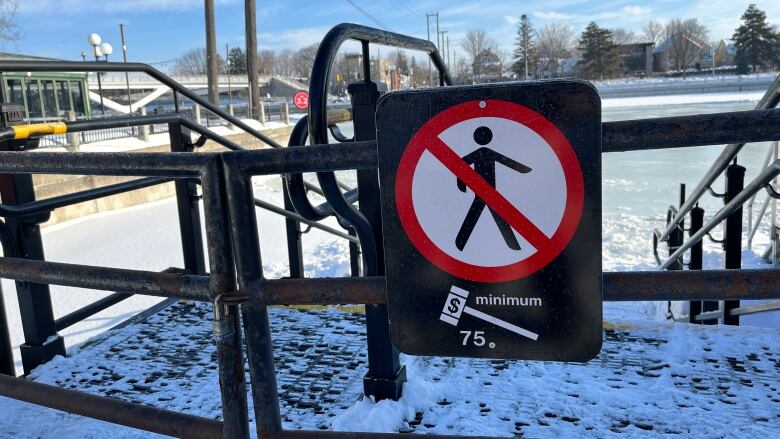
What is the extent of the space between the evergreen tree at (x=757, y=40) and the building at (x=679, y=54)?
12158mm

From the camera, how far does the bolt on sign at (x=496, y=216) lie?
1.10 meters

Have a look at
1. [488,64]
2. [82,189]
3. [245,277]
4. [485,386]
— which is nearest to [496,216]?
[245,277]

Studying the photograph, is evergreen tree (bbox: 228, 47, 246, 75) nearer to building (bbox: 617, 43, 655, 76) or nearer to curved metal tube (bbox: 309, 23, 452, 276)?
building (bbox: 617, 43, 655, 76)

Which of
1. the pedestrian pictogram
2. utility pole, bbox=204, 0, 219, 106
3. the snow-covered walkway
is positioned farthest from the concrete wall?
utility pole, bbox=204, 0, 219, 106

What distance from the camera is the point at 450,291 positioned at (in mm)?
1217

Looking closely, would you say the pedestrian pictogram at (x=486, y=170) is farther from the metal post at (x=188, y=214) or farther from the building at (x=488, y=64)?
the building at (x=488, y=64)

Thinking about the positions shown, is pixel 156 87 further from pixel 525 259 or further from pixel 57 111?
pixel 525 259

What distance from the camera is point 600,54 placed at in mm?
67312

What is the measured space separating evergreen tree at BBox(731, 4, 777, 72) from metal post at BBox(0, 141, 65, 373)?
2807 inches

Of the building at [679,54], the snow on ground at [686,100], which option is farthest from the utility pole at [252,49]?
the building at [679,54]

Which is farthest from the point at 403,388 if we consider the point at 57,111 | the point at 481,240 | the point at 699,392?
the point at 57,111

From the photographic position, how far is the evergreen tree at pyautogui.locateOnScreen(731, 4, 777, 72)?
61.6 m

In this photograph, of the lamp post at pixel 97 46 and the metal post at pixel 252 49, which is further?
the metal post at pixel 252 49

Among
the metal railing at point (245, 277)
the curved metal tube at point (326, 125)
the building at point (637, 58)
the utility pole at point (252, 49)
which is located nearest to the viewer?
the metal railing at point (245, 277)
